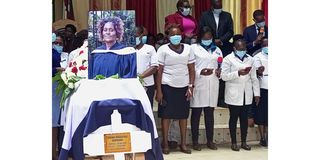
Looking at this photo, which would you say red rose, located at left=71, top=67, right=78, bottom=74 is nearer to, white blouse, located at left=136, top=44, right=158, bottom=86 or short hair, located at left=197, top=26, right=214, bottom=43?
white blouse, located at left=136, top=44, right=158, bottom=86

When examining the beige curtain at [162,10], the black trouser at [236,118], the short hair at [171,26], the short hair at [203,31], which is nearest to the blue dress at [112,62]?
the short hair at [171,26]

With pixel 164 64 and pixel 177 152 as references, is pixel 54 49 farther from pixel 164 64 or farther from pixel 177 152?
pixel 177 152

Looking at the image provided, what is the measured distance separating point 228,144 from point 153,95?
121cm

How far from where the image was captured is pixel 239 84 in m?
6.92

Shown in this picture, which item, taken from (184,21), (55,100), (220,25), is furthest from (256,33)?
(55,100)

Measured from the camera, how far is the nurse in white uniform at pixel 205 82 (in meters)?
6.87

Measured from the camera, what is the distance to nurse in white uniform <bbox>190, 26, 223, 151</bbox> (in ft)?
22.5

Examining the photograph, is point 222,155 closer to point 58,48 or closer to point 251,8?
point 58,48

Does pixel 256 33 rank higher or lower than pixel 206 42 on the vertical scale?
higher

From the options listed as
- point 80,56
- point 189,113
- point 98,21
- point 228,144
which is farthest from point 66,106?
point 228,144

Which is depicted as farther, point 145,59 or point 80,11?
point 80,11

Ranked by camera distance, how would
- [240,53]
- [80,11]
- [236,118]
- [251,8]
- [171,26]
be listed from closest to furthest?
[171,26] → [240,53] → [236,118] → [80,11] → [251,8]

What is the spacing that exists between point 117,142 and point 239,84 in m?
2.68

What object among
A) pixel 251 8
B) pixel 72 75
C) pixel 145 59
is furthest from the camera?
pixel 251 8
